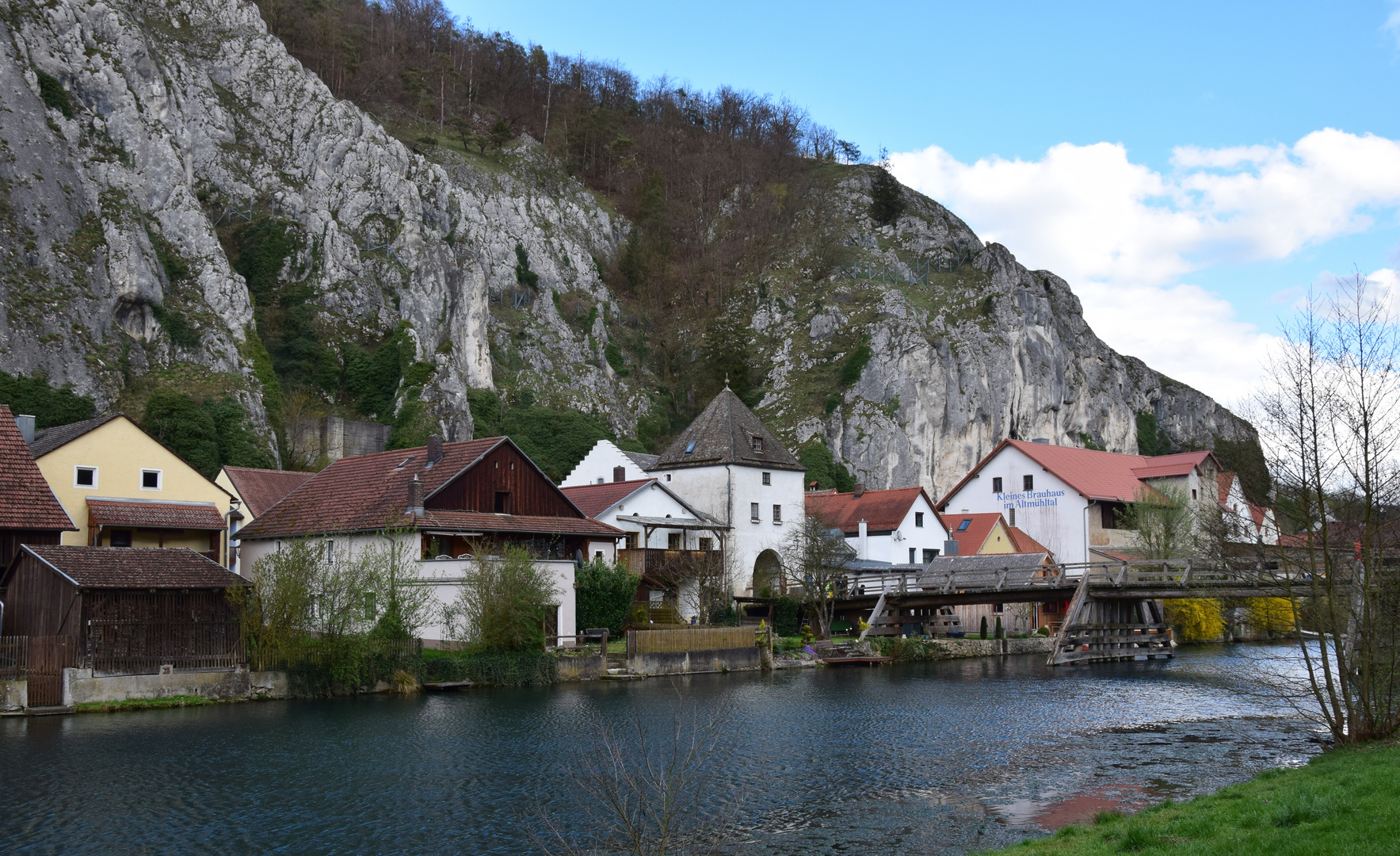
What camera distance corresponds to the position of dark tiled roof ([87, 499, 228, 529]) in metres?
41.0

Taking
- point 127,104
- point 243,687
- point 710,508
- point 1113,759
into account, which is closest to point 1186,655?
point 710,508

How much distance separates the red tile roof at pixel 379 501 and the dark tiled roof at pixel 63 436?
23.2ft

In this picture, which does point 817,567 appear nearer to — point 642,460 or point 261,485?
point 642,460

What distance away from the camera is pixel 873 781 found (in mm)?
21391

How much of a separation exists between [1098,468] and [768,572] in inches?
1156

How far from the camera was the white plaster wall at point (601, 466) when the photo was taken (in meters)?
66.1

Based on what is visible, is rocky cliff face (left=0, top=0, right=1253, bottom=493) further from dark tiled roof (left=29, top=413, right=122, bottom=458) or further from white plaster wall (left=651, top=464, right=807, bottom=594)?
white plaster wall (left=651, top=464, right=807, bottom=594)

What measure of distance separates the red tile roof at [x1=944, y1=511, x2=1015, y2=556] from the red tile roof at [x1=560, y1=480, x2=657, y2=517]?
887 inches

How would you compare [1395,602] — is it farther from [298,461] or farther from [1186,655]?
[298,461]

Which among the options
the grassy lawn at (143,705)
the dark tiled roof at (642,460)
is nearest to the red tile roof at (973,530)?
the dark tiled roof at (642,460)

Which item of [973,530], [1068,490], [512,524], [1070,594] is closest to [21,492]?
[512,524]

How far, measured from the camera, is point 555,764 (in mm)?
22922

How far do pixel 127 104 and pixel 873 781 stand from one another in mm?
77721

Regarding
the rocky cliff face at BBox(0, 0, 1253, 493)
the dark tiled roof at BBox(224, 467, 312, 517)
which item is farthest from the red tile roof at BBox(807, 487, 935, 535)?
the dark tiled roof at BBox(224, 467, 312, 517)
